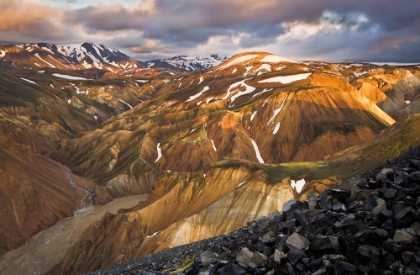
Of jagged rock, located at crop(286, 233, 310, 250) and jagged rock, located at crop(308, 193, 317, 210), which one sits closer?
jagged rock, located at crop(286, 233, 310, 250)

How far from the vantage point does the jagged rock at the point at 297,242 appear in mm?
9211

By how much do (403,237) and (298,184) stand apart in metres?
52.3

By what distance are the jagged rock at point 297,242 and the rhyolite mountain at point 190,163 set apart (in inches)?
1801

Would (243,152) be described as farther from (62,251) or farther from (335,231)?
(335,231)

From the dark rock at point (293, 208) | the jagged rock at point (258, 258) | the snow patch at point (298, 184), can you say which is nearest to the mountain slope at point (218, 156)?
the snow patch at point (298, 184)

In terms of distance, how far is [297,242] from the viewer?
925cm

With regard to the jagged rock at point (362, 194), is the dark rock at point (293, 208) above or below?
below

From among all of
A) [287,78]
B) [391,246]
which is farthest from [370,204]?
[287,78]

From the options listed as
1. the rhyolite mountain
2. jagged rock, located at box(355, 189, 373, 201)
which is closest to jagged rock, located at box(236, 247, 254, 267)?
jagged rock, located at box(355, 189, 373, 201)

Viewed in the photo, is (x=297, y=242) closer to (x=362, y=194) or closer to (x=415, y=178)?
(x=362, y=194)

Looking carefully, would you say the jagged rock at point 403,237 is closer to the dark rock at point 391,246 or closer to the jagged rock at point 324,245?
the dark rock at point 391,246

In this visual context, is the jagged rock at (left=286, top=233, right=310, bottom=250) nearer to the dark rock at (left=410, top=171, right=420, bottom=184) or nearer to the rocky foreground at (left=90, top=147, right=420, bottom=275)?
the rocky foreground at (left=90, top=147, right=420, bottom=275)

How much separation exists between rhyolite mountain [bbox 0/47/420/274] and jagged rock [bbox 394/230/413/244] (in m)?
47.4

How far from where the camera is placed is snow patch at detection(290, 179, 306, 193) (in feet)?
190
